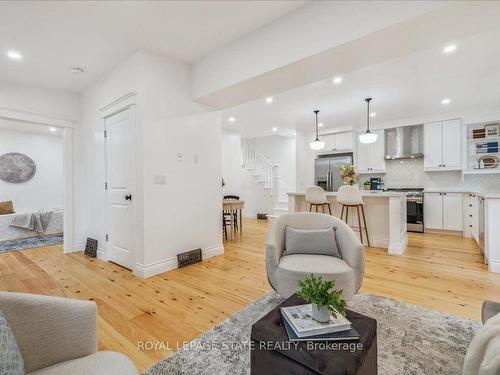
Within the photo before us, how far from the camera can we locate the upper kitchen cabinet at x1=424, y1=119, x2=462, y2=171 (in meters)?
5.49

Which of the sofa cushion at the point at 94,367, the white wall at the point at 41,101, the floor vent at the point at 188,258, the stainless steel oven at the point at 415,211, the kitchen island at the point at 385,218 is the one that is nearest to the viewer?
the sofa cushion at the point at 94,367

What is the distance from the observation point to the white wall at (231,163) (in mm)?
7422

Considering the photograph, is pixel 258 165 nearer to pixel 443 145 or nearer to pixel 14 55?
pixel 443 145

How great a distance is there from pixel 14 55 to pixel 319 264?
14.1ft

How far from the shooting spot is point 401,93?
441 centimetres

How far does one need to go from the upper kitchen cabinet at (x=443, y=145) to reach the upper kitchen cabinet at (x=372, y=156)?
0.92m

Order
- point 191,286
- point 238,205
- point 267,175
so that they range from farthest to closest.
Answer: point 267,175, point 238,205, point 191,286

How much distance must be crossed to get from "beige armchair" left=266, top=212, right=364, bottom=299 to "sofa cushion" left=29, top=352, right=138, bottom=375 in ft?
4.32

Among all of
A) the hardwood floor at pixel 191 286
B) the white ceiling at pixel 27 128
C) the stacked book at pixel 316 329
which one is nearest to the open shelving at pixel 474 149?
the hardwood floor at pixel 191 286

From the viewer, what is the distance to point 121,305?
2361 millimetres

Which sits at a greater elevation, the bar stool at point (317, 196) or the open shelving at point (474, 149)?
the open shelving at point (474, 149)

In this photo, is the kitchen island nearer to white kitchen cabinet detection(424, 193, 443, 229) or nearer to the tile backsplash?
white kitchen cabinet detection(424, 193, 443, 229)

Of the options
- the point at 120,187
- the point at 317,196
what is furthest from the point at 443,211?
the point at 120,187

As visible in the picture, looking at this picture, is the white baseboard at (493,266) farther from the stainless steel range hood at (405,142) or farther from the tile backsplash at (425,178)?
the stainless steel range hood at (405,142)
